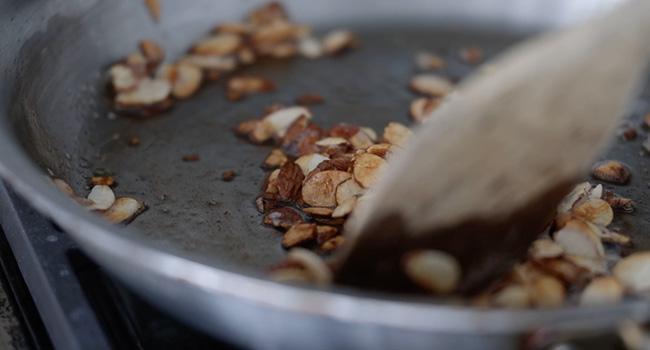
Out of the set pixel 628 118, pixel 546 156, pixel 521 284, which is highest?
pixel 546 156

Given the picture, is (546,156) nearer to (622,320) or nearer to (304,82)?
(622,320)

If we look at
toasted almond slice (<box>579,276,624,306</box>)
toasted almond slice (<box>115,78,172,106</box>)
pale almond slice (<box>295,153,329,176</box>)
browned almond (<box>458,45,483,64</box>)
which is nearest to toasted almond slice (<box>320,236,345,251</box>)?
pale almond slice (<box>295,153,329,176</box>)

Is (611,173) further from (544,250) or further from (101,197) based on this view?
(101,197)

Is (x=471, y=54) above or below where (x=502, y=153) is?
below

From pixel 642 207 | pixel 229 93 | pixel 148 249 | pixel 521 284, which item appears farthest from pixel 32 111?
pixel 642 207

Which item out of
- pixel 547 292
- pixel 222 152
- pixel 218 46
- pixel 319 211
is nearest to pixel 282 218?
pixel 319 211

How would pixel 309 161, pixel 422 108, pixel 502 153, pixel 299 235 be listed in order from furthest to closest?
pixel 422 108 < pixel 309 161 < pixel 299 235 < pixel 502 153

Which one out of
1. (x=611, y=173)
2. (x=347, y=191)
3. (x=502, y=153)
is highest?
(x=502, y=153)
